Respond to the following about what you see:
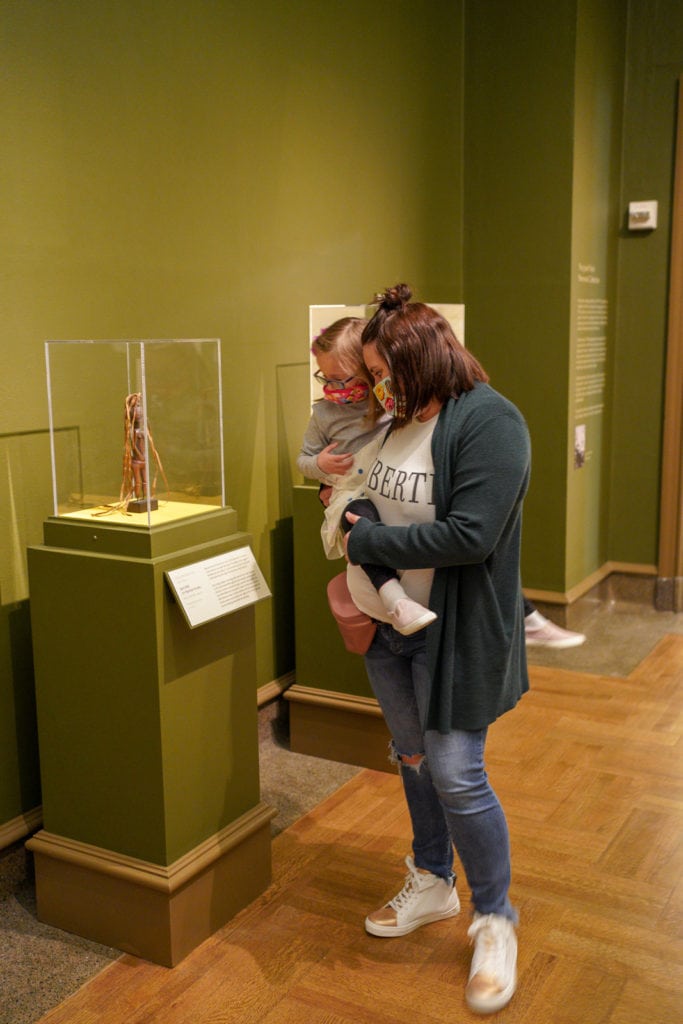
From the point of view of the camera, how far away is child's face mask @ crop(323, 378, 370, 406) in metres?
2.91

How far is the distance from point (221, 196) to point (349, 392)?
86cm

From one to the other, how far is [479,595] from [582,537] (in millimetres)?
3284

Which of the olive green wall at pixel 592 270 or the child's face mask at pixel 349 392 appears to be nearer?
the child's face mask at pixel 349 392

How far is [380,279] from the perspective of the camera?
4273mm

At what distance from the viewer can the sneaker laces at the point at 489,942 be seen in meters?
2.20

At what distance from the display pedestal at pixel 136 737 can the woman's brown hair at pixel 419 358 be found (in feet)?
2.03

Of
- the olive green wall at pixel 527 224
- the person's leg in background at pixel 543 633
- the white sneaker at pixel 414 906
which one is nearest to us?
the white sneaker at pixel 414 906

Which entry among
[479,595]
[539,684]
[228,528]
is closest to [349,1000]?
[479,595]

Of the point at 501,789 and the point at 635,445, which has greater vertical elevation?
the point at 635,445

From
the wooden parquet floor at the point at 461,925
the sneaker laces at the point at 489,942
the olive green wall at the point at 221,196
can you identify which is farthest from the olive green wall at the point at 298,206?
the sneaker laces at the point at 489,942

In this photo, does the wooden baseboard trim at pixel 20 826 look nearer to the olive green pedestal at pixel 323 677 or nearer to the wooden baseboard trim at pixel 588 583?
the olive green pedestal at pixel 323 677

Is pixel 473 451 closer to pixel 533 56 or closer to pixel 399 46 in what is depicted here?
pixel 399 46

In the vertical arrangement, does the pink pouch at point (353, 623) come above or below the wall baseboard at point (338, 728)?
above

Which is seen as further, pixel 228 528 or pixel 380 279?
pixel 380 279
